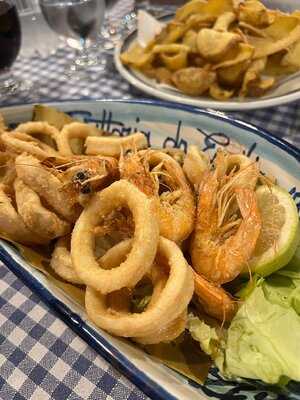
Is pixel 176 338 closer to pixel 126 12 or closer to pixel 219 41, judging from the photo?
pixel 219 41

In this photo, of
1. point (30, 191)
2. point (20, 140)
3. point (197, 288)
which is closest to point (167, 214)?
point (197, 288)

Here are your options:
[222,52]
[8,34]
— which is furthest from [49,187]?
[8,34]

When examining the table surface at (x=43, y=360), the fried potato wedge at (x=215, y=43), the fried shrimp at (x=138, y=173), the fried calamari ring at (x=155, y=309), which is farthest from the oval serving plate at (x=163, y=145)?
the fried potato wedge at (x=215, y=43)

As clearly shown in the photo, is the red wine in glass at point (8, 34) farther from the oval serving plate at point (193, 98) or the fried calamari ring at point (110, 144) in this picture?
the fried calamari ring at point (110, 144)

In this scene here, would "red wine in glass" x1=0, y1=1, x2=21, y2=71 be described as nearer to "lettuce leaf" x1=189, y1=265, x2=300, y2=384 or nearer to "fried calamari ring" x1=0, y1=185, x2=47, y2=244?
"fried calamari ring" x1=0, y1=185, x2=47, y2=244

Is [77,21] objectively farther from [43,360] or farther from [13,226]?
[43,360]

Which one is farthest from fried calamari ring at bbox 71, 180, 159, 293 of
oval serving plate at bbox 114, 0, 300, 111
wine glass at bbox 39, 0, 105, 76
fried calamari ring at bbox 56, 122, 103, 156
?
wine glass at bbox 39, 0, 105, 76
